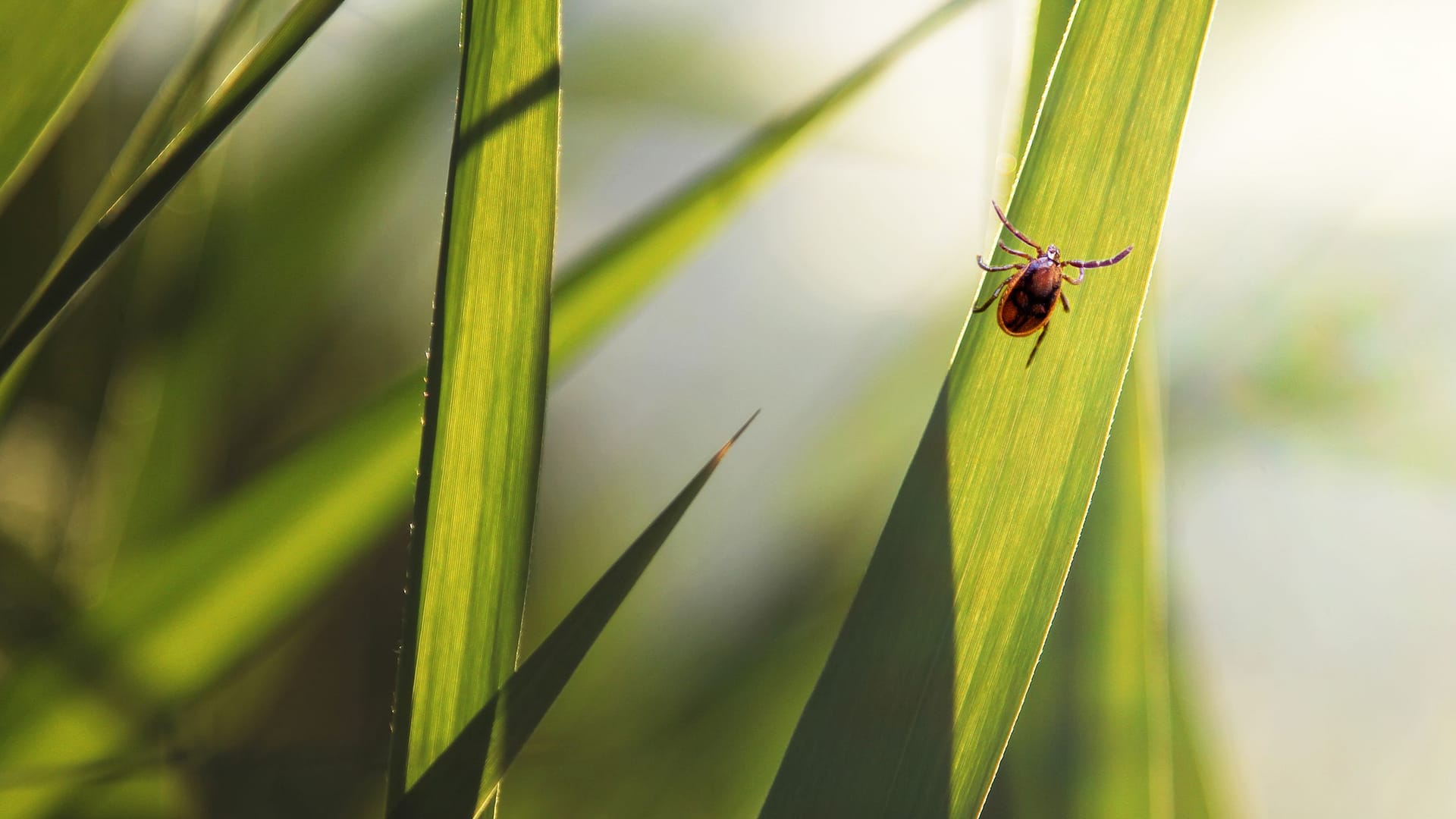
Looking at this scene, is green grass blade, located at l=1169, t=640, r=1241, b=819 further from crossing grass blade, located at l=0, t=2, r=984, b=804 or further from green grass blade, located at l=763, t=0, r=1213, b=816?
crossing grass blade, located at l=0, t=2, r=984, b=804

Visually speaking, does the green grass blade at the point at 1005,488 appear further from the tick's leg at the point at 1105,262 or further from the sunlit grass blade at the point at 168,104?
the sunlit grass blade at the point at 168,104

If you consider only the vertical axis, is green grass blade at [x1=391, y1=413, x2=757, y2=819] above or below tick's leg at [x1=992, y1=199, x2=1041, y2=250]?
below

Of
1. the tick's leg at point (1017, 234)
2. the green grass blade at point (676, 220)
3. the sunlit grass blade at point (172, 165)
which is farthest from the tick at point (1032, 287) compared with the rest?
the sunlit grass blade at point (172, 165)

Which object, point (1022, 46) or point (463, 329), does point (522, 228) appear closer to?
point (463, 329)

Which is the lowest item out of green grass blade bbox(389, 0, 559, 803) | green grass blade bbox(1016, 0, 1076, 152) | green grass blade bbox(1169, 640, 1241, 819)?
green grass blade bbox(1169, 640, 1241, 819)

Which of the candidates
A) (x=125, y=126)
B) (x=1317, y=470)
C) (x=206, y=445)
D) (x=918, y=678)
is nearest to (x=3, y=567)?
(x=206, y=445)

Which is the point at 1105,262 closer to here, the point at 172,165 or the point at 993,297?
the point at 993,297

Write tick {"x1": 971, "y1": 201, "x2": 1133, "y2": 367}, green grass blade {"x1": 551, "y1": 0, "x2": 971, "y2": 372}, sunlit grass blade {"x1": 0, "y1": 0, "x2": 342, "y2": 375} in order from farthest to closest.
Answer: green grass blade {"x1": 551, "y1": 0, "x2": 971, "y2": 372} < tick {"x1": 971, "y1": 201, "x2": 1133, "y2": 367} < sunlit grass blade {"x1": 0, "y1": 0, "x2": 342, "y2": 375}

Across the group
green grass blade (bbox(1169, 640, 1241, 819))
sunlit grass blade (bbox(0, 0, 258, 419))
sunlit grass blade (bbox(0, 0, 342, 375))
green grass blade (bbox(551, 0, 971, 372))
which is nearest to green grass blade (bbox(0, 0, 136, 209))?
sunlit grass blade (bbox(0, 0, 258, 419))

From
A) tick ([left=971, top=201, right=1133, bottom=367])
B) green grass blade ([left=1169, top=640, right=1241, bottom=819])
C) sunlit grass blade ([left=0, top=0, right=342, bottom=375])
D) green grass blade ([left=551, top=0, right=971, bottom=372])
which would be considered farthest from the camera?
green grass blade ([left=1169, top=640, right=1241, bottom=819])
